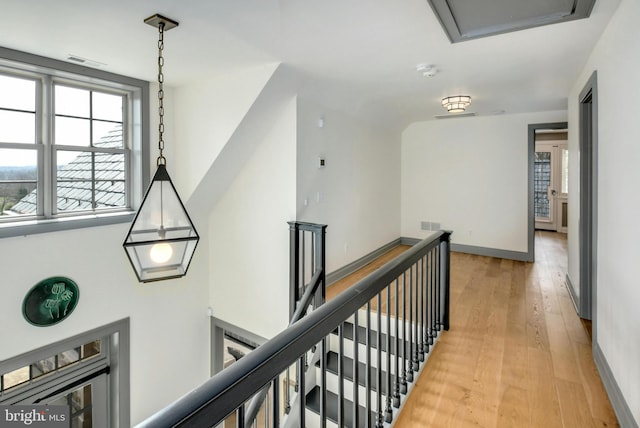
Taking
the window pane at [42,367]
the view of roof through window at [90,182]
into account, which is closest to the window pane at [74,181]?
the view of roof through window at [90,182]

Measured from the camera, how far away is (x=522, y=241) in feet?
18.2

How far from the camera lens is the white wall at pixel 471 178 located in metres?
5.49

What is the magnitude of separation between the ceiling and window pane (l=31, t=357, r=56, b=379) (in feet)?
9.43

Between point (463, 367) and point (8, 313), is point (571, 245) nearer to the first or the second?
point (463, 367)

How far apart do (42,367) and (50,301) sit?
28.8 inches

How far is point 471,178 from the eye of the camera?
5883mm

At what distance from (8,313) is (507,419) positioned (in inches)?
155

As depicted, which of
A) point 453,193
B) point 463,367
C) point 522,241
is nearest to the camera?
point 463,367

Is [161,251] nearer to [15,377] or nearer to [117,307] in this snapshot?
[117,307]

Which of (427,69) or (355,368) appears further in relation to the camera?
(427,69)

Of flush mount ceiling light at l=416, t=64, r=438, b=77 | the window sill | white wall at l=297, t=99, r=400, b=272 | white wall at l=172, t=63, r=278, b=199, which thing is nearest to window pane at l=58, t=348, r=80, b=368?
the window sill

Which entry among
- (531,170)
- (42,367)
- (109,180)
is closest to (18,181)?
(109,180)

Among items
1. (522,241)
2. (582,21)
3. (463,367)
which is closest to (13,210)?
(463,367)

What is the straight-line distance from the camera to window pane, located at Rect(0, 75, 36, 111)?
3.09m
